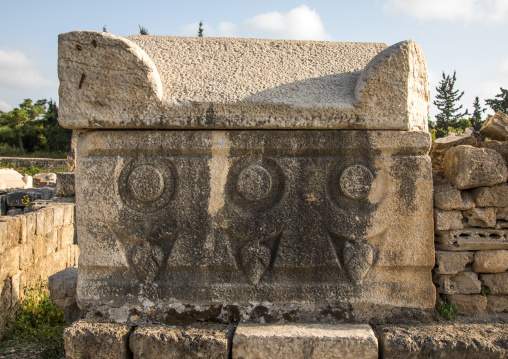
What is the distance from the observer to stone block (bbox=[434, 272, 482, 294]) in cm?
237

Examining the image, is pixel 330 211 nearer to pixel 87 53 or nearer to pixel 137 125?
pixel 137 125

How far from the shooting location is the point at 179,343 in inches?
82.4

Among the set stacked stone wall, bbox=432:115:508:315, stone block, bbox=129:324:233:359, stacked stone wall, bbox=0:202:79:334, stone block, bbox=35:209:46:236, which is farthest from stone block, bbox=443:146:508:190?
stone block, bbox=35:209:46:236

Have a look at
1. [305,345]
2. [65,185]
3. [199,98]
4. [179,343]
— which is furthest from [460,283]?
[65,185]

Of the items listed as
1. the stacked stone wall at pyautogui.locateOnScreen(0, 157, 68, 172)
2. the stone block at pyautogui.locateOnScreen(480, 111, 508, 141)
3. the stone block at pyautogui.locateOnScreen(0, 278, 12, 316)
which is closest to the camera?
the stone block at pyautogui.locateOnScreen(480, 111, 508, 141)

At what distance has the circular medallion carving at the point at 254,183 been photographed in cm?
228

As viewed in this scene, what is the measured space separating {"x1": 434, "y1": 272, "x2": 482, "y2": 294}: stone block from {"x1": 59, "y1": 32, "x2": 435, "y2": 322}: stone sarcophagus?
125mm

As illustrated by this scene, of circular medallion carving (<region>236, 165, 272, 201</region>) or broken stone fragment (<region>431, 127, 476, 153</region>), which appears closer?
circular medallion carving (<region>236, 165, 272, 201</region>)

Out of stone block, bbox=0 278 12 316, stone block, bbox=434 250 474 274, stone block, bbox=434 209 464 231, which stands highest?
stone block, bbox=434 209 464 231

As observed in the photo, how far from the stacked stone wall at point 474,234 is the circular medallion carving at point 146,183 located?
159cm

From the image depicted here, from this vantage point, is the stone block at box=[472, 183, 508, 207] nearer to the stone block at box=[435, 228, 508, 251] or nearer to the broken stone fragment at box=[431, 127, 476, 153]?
the stone block at box=[435, 228, 508, 251]

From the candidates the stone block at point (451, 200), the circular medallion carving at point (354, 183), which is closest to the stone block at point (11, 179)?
the circular medallion carving at point (354, 183)

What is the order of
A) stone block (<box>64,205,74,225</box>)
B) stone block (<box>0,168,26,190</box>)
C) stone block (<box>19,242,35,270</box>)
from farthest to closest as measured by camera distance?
stone block (<box>0,168,26,190</box>)
stone block (<box>64,205,74,225</box>)
stone block (<box>19,242,35,270</box>)

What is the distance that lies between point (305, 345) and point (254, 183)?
0.87m
